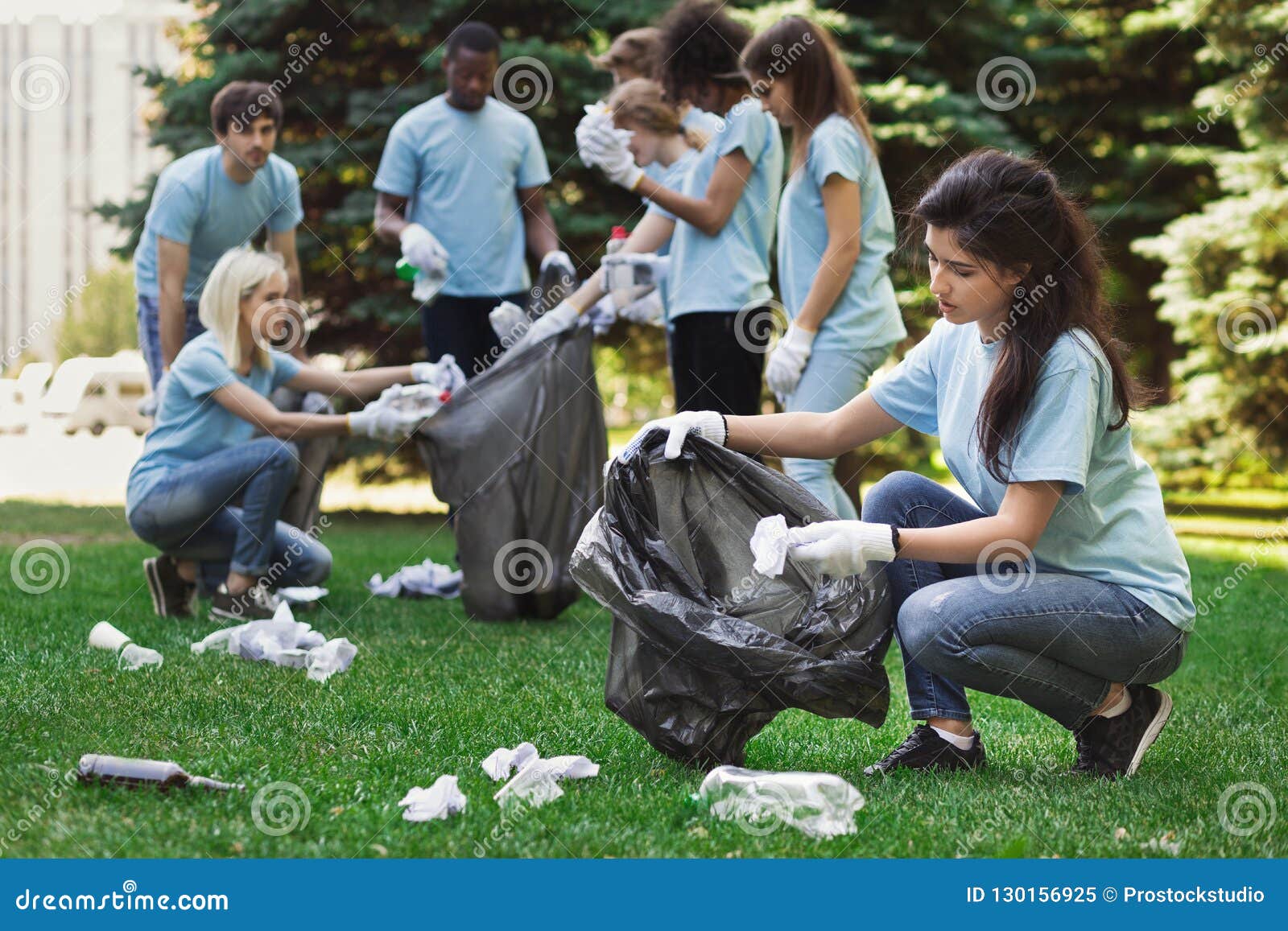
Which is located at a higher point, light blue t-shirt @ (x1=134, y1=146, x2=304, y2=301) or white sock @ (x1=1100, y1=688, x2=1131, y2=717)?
light blue t-shirt @ (x1=134, y1=146, x2=304, y2=301)

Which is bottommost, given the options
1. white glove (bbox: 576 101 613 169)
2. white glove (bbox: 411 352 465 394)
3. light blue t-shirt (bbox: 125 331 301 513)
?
light blue t-shirt (bbox: 125 331 301 513)

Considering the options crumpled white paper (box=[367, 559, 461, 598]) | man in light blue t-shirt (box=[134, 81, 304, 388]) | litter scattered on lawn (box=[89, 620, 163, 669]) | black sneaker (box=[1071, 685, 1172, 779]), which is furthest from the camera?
crumpled white paper (box=[367, 559, 461, 598])

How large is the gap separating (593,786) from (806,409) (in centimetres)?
163

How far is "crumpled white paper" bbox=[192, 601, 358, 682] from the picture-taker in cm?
336

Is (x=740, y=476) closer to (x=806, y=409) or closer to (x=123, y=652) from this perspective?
(x=806, y=409)

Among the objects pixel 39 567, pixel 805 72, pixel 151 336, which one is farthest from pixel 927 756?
pixel 39 567

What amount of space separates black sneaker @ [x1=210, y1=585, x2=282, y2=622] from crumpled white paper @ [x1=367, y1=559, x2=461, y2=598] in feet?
2.11

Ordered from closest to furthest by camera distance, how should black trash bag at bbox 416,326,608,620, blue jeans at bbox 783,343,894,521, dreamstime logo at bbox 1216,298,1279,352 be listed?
1. blue jeans at bbox 783,343,894,521
2. black trash bag at bbox 416,326,608,620
3. dreamstime logo at bbox 1216,298,1279,352

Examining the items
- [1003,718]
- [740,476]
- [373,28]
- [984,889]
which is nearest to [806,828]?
[984,889]

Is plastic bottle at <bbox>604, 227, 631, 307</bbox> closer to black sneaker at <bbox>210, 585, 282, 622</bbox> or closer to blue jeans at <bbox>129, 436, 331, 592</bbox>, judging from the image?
blue jeans at <bbox>129, 436, 331, 592</bbox>

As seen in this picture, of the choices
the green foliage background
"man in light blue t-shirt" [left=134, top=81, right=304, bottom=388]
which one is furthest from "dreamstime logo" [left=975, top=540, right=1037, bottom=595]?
the green foliage background

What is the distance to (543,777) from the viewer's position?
229cm

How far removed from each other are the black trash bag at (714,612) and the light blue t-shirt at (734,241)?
146 centimetres

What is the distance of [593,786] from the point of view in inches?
92.4
